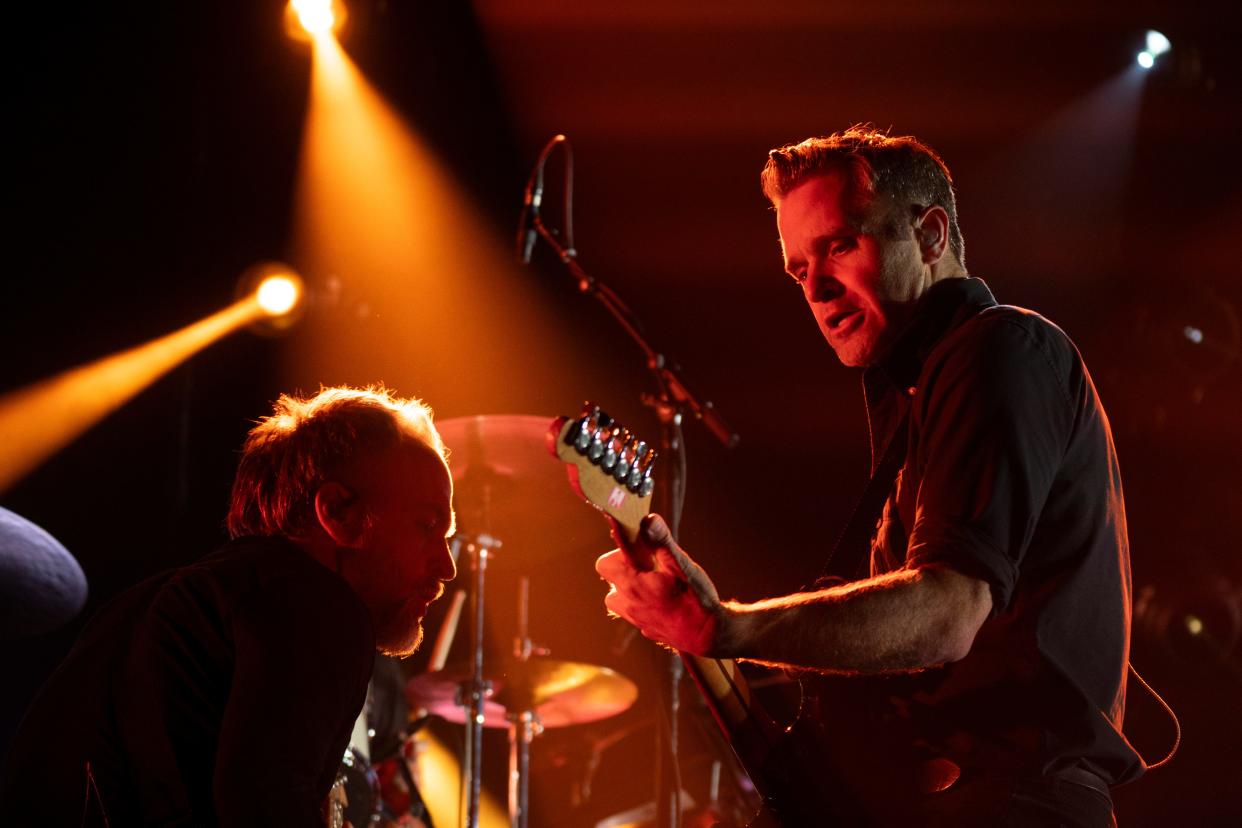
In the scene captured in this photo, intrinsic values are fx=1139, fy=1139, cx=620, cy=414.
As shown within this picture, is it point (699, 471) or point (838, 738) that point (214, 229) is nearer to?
point (699, 471)

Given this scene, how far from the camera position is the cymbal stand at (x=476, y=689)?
16.1 ft

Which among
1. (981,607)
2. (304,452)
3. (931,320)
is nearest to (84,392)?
(304,452)

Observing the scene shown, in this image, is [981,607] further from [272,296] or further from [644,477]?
[272,296]

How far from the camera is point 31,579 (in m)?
4.64

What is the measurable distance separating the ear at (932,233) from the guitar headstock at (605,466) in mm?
862

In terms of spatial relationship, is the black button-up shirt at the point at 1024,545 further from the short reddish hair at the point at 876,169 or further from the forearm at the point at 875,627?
the short reddish hair at the point at 876,169

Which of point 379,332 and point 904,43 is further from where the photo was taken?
point 379,332

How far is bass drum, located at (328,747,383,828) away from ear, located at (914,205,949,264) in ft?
9.32

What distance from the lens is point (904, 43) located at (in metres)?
6.63

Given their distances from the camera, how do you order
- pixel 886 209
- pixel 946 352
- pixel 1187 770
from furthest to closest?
pixel 1187 770
pixel 886 209
pixel 946 352

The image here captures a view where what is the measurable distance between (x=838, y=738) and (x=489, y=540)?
2954mm

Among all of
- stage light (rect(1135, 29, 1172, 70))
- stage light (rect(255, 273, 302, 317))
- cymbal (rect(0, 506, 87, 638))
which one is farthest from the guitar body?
stage light (rect(1135, 29, 1172, 70))

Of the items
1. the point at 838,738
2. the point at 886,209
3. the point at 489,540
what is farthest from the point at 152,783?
the point at 489,540

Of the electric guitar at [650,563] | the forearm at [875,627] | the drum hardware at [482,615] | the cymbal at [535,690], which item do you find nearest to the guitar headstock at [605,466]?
the electric guitar at [650,563]
